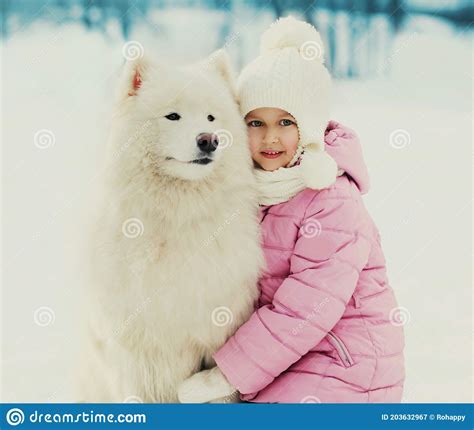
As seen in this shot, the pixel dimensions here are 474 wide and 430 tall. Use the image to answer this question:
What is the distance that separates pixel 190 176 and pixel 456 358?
5.15 feet

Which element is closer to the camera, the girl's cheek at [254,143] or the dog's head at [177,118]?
the dog's head at [177,118]

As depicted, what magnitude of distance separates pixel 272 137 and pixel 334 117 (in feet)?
4.03

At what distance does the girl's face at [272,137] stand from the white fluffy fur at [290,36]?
0.24 metres

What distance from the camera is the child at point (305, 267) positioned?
1.93 meters

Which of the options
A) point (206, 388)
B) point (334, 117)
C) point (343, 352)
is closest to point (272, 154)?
point (343, 352)

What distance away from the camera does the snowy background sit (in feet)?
8.96

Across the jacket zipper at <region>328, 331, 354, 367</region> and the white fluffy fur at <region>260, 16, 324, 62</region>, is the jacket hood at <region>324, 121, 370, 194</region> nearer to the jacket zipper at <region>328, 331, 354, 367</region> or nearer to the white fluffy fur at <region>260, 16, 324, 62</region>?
the white fluffy fur at <region>260, 16, 324, 62</region>

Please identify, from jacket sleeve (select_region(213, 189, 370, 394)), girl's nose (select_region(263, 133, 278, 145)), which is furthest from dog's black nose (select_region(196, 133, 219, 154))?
jacket sleeve (select_region(213, 189, 370, 394))

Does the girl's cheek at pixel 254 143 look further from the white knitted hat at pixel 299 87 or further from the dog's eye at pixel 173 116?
the dog's eye at pixel 173 116

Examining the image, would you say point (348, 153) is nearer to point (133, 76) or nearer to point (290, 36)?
point (290, 36)

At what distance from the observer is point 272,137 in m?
2.04

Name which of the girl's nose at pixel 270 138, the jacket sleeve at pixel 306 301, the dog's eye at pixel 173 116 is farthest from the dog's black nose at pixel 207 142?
the jacket sleeve at pixel 306 301

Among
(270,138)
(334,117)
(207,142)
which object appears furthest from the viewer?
(334,117)
